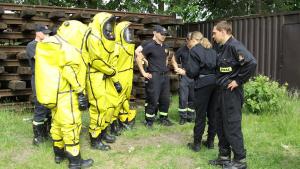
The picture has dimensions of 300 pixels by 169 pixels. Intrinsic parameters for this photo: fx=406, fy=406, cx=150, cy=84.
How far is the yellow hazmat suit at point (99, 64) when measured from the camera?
21.6 ft

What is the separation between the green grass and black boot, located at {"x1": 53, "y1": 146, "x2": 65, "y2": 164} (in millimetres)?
92

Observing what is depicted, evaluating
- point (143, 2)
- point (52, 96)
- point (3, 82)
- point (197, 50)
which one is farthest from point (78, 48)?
point (143, 2)

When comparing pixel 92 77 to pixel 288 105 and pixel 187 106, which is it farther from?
pixel 288 105

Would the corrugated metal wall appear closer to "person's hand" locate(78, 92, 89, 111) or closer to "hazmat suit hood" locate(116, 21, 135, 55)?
"hazmat suit hood" locate(116, 21, 135, 55)

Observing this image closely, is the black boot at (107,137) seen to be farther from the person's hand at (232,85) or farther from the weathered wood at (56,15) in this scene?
the weathered wood at (56,15)

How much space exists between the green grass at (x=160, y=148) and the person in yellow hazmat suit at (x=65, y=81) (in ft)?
2.15

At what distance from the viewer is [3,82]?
10203 millimetres

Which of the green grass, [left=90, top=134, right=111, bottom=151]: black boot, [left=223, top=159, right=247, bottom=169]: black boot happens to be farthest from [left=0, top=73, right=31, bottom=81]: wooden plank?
[left=223, top=159, right=247, bottom=169]: black boot

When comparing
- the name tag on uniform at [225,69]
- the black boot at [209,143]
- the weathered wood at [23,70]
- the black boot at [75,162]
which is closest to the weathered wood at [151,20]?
the weathered wood at [23,70]

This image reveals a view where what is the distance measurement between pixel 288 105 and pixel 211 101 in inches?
156

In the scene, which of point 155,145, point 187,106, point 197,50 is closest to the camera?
point 197,50

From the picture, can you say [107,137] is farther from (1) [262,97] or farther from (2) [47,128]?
(1) [262,97]

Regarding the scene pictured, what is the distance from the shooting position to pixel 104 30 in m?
6.70

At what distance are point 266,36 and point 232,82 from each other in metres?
7.33
